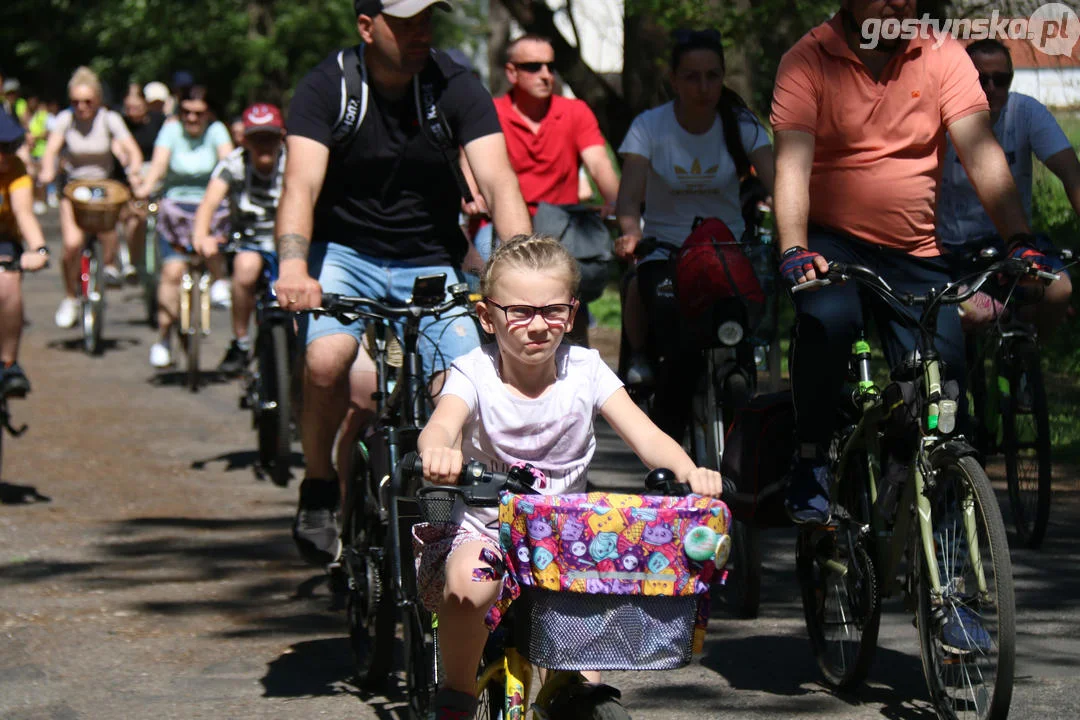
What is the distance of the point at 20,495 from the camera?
9328 millimetres

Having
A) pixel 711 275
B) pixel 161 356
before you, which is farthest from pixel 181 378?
pixel 711 275

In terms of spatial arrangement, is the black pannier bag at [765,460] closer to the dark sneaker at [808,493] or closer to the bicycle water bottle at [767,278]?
the dark sneaker at [808,493]

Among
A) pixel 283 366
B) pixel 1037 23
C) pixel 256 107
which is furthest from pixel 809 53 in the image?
pixel 1037 23

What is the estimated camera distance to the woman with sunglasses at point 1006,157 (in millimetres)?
7879

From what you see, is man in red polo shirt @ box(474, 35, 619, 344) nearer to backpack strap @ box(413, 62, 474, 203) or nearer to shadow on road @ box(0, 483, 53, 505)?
shadow on road @ box(0, 483, 53, 505)

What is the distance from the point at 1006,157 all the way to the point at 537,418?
4.28m

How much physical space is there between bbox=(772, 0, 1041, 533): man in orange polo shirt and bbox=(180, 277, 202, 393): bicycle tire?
807cm

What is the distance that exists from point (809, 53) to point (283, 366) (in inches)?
182

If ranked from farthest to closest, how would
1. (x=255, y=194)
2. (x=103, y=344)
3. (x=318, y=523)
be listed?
(x=103, y=344) < (x=255, y=194) < (x=318, y=523)

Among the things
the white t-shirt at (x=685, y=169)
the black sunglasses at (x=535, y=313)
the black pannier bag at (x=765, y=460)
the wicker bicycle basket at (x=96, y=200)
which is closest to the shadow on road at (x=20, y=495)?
the white t-shirt at (x=685, y=169)

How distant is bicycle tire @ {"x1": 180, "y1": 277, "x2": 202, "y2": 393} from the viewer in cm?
1307

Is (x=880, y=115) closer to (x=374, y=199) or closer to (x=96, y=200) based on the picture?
(x=374, y=199)

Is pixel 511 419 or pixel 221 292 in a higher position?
pixel 221 292

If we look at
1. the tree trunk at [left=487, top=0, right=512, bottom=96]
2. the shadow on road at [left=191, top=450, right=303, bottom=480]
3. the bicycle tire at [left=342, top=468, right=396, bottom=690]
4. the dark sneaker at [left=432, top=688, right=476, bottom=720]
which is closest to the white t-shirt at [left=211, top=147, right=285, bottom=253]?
the shadow on road at [left=191, top=450, right=303, bottom=480]
